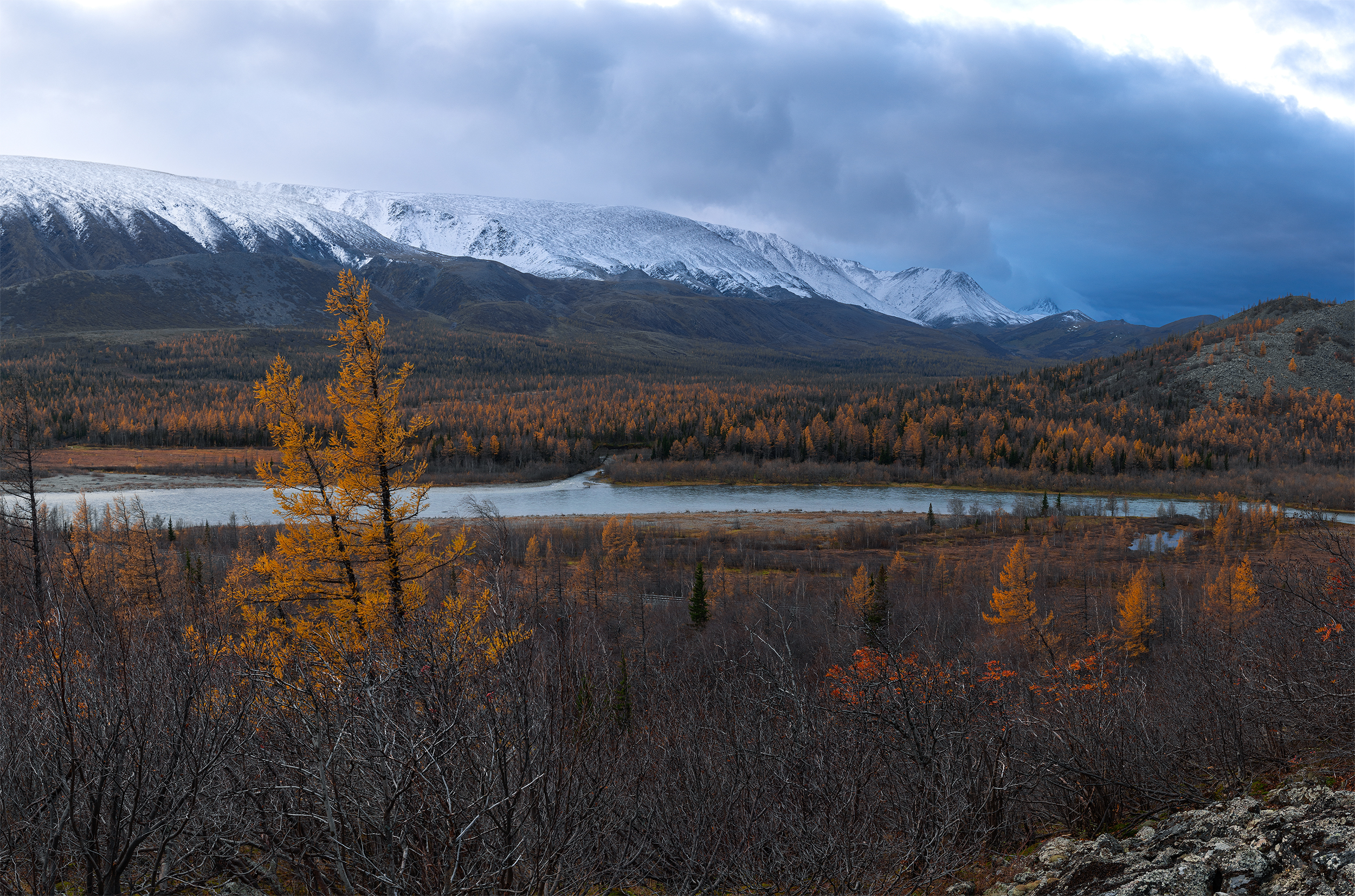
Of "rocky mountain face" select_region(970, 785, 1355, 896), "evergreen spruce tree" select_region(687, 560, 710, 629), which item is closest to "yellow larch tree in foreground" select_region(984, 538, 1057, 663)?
"evergreen spruce tree" select_region(687, 560, 710, 629)

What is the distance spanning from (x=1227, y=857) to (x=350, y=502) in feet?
47.5

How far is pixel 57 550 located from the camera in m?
32.2

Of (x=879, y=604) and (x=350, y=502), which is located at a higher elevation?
(x=350, y=502)

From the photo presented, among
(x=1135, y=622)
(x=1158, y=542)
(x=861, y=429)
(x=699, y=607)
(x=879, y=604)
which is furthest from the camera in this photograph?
(x=861, y=429)

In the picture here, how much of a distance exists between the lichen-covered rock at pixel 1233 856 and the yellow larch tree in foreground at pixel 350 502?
11.9 m

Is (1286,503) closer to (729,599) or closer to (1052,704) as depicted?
(729,599)

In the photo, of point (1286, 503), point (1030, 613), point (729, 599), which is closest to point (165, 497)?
point (729, 599)

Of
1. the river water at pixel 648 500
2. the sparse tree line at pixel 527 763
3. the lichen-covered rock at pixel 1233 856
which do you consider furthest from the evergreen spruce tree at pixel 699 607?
the river water at pixel 648 500

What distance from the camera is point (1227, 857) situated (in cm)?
357

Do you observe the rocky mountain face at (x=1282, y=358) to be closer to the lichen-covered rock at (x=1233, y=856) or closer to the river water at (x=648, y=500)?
the river water at (x=648, y=500)

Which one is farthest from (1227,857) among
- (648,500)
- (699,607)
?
(648,500)

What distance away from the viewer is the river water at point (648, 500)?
86.6 meters

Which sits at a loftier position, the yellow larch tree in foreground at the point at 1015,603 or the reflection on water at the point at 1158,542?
the yellow larch tree in foreground at the point at 1015,603

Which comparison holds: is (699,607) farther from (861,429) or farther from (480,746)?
(861,429)
